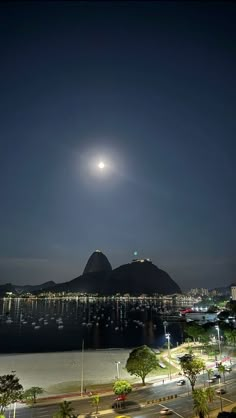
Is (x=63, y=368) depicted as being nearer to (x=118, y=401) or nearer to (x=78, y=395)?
(x=78, y=395)

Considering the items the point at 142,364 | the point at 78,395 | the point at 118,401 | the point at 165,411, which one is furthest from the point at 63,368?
the point at 165,411

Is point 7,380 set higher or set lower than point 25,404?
higher

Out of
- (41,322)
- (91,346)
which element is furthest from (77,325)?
(91,346)

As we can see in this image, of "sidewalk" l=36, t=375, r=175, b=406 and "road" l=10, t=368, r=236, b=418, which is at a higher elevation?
"road" l=10, t=368, r=236, b=418

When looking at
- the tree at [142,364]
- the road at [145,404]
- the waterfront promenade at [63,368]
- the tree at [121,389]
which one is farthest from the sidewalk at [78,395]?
the tree at [121,389]

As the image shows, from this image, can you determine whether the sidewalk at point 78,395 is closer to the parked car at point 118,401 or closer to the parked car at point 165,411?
the parked car at point 118,401

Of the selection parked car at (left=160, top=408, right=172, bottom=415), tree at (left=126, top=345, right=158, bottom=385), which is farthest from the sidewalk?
parked car at (left=160, top=408, right=172, bottom=415)

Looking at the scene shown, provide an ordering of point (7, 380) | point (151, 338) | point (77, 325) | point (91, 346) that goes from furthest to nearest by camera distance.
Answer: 1. point (77, 325)
2. point (151, 338)
3. point (91, 346)
4. point (7, 380)

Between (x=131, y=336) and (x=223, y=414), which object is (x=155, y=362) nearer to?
(x=223, y=414)

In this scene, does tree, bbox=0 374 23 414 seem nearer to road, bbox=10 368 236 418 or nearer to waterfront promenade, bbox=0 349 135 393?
road, bbox=10 368 236 418
